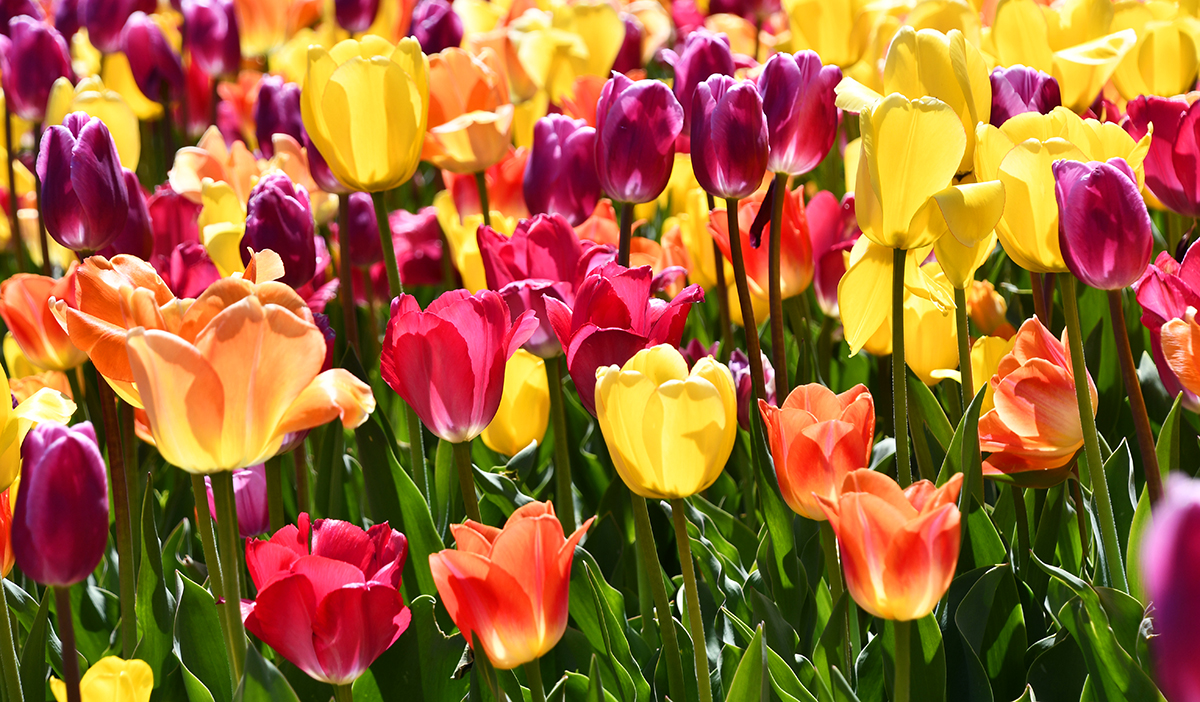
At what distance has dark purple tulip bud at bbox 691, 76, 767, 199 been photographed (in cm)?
126

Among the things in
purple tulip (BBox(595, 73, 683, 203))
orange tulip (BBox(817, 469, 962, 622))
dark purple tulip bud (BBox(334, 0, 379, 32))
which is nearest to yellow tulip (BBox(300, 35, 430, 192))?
purple tulip (BBox(595, 73, 683, 203))

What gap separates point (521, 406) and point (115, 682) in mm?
771

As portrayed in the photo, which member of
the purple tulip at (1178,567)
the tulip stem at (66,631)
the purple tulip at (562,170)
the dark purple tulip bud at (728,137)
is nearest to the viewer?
the purple tulip at (1178,567)

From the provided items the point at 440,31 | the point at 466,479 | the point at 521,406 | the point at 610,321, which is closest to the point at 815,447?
the point at 610,321

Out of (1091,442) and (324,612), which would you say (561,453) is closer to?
(324,612)

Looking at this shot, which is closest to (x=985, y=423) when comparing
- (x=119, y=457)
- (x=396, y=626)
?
(x=396, y=626)

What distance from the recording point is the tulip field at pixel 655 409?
0.84 m

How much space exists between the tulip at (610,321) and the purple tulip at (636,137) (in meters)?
0.35

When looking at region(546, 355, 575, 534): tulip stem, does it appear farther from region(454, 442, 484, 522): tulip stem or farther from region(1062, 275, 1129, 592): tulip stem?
region(1062, 275, 1129, 592): tulip stem

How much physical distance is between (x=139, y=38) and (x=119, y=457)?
184 cm

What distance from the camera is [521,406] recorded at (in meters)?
1.57

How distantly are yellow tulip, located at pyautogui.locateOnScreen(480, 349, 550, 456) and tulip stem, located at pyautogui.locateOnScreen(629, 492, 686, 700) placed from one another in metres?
0.51

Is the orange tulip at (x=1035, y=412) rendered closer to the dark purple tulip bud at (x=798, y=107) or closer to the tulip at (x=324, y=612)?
the dark purple tulip bud at (x=798, y=107)

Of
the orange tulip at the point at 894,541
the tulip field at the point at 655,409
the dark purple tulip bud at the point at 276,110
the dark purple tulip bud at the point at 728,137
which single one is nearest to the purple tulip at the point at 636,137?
the tulip field at the point at 655,409
